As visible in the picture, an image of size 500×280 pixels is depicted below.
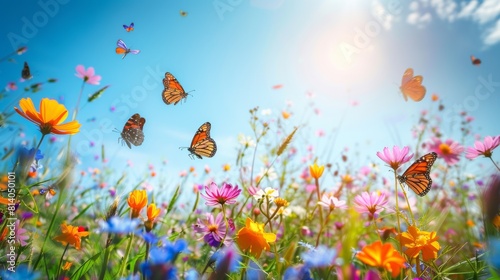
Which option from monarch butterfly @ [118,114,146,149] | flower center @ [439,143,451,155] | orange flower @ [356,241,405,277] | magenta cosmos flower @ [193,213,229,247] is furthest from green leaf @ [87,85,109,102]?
flower center @ [439,143,451,155]

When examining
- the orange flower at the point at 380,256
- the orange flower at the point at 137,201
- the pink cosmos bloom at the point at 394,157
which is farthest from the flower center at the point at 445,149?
the orange flower at the point at 137,201

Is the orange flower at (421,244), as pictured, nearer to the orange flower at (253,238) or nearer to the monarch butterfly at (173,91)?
the orange flower at (253,238)

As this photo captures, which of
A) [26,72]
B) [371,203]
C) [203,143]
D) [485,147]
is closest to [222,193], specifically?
[371,203]

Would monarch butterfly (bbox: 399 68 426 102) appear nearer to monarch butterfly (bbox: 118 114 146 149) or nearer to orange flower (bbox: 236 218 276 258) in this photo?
orange flower (bbox: 236 218 276 258)

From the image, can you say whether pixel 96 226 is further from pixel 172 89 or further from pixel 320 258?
pixel 320 258

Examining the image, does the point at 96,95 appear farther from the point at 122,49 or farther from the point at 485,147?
the point at 485,147
